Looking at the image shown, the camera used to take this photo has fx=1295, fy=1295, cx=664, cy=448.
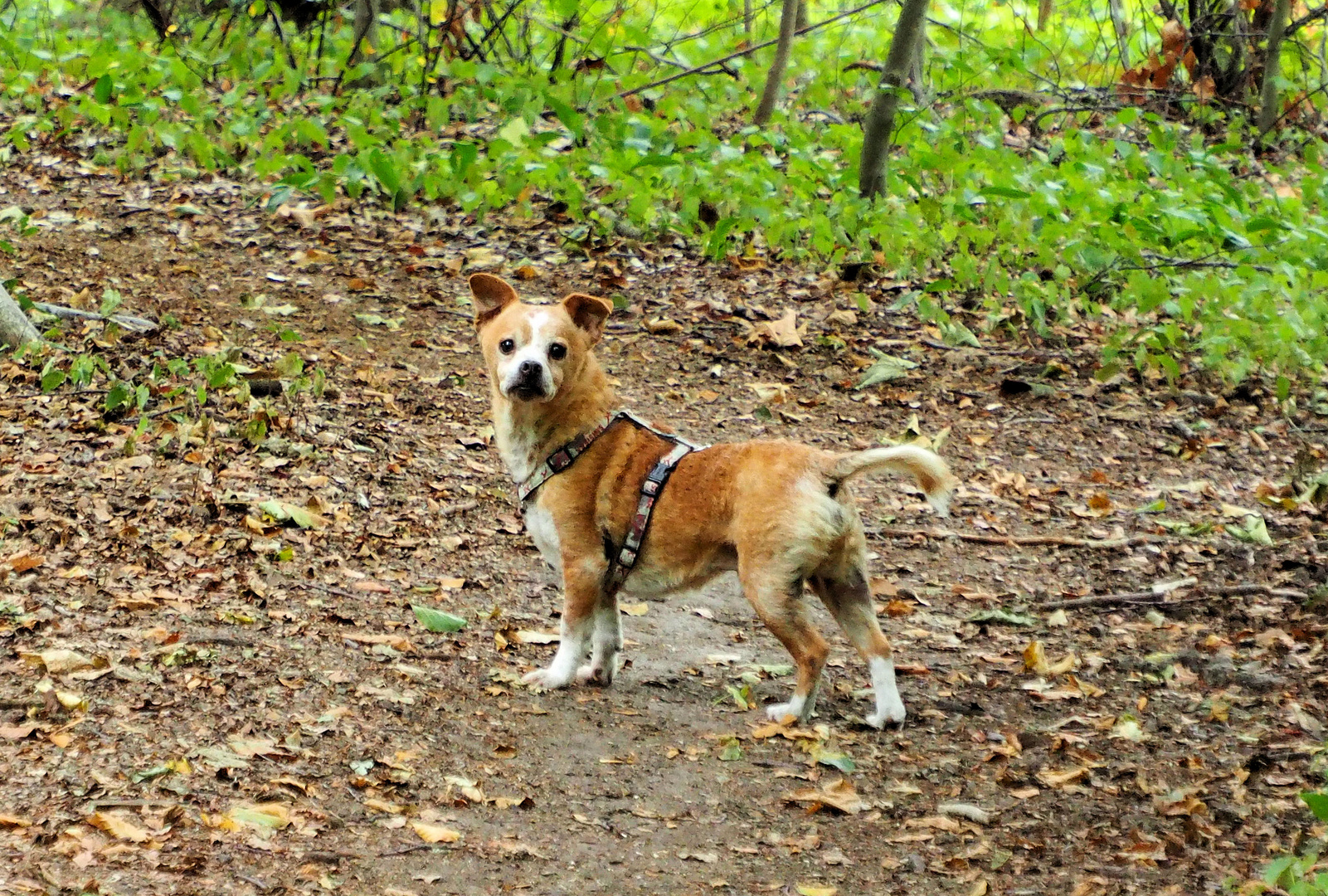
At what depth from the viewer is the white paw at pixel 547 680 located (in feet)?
16.4

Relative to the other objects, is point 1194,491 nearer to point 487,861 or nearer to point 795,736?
point 795,736

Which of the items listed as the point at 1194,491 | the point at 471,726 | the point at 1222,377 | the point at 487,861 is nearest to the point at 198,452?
the point at 471,726

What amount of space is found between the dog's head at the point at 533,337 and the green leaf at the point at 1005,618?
223 cm

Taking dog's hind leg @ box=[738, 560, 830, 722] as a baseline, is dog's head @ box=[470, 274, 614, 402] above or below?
above

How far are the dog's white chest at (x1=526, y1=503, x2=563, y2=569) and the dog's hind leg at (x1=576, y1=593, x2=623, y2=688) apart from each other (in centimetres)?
24

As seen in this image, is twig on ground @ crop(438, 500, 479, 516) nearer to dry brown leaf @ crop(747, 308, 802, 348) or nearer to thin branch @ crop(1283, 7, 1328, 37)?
dry brown leaf @ crop(747, 308, 802, 348)

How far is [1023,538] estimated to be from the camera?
693cm

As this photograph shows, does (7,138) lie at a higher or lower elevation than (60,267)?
higher

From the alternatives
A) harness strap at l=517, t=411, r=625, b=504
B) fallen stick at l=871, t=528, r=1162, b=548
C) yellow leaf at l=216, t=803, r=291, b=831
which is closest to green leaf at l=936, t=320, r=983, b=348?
fallen stick at l=871, t=528, r=1162, b=548

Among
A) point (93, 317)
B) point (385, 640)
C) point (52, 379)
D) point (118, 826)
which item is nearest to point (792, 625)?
point (385, 640)

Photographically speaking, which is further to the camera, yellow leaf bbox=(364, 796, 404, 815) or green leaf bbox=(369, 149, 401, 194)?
green leaf bbox=(369, 149, 401, 194)

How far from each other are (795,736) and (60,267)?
6295mm

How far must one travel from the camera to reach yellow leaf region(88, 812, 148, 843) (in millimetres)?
3354

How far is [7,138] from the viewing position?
35.2 feet
